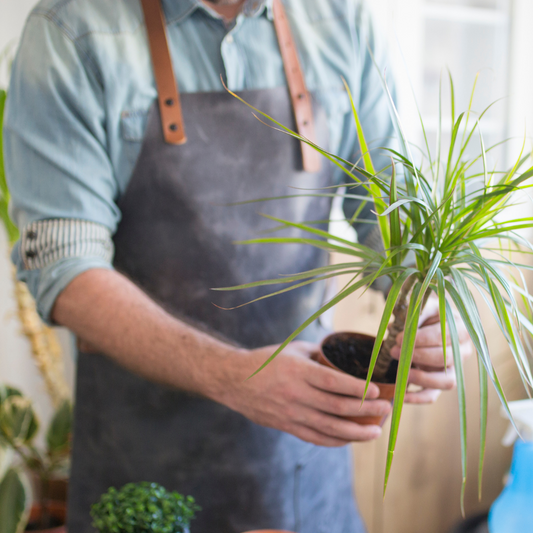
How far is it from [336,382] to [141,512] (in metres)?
0.25

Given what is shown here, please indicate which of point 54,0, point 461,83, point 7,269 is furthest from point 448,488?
point 54,0

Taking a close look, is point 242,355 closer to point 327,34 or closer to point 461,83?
point 327,34

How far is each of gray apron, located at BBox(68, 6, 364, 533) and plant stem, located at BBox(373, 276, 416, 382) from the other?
32 cm

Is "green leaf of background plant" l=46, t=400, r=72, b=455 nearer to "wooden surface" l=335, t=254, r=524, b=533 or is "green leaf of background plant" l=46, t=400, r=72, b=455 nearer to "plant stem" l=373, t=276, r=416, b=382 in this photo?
"wooden surface" l=335, t=254, r=524, b=533

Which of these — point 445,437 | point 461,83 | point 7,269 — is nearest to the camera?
point 7,269

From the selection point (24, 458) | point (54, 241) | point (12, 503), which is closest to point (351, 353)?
point (54, 241)

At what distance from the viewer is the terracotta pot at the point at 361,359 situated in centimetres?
53

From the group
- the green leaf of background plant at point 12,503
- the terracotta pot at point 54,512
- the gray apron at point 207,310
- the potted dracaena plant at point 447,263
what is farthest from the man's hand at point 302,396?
the terracotta pot at point 54,512

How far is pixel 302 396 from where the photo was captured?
0.55 m

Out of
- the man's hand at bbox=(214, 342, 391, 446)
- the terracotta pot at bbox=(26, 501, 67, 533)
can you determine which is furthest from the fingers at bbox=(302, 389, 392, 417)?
the terracotta pot at bbox=(26, 501, 67, 533)

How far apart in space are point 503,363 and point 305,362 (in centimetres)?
138

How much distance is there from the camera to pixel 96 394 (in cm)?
85

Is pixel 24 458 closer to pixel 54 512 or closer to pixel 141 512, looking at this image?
pixel 54 512

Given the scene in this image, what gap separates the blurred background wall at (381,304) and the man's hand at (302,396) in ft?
3.02
